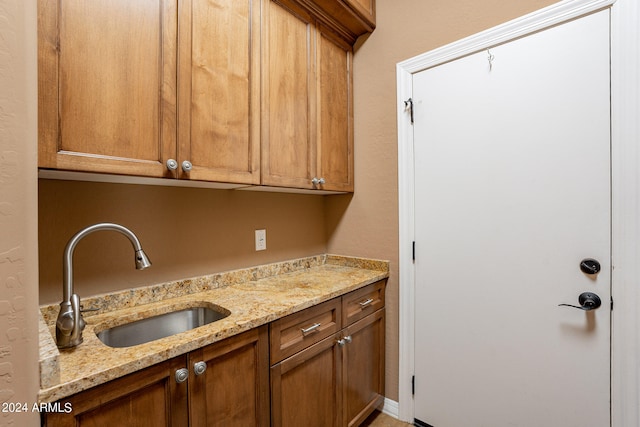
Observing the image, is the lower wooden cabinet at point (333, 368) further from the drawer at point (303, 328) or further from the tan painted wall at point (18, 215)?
the tan painted wall at point (18, 215)

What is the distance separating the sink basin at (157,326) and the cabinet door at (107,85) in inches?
24.1

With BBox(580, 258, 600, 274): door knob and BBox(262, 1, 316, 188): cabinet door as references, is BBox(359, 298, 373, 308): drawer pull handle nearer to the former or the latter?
BBox(262, 1, 316, 188): cabinet door

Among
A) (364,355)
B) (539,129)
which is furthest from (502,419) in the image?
(539,129)

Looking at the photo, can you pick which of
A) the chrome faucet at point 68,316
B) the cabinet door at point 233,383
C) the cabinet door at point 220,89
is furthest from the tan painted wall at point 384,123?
the chrome faucet at point 68,316

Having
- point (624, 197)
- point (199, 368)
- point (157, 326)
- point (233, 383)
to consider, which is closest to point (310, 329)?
point (233, 383)

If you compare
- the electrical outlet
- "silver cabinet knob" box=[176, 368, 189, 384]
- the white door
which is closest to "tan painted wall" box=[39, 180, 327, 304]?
the electrical outlet

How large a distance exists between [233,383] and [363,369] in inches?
36.1

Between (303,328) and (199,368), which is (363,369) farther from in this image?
(199,368)

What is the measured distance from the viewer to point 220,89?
1276mm

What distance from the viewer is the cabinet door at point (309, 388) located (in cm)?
121

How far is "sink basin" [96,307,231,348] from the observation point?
1.15 meters

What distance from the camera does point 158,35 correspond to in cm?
109

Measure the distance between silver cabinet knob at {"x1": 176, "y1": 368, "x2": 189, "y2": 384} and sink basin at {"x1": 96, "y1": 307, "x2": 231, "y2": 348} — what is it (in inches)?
12.3

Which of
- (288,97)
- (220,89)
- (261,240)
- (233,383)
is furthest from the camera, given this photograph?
(261,240)
